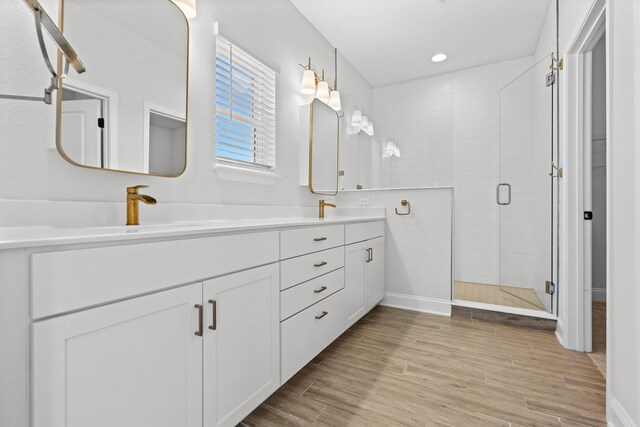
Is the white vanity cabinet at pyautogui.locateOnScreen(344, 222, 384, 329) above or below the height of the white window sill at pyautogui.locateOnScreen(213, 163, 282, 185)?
below

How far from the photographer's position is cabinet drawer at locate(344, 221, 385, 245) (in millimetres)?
2186

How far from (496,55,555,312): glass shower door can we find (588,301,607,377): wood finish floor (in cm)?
31

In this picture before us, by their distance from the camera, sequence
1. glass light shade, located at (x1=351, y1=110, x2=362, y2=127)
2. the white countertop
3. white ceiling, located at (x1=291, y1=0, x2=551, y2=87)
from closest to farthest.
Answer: the white countertop
white ceiling, located at (x1=291, y1=0, x2=551, y2=87)
glass light shade, located at (x1=351, y1=110, x2=362, y2=127)

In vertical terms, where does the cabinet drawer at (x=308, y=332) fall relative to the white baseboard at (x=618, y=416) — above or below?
above

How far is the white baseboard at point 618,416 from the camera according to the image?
3.81 ft

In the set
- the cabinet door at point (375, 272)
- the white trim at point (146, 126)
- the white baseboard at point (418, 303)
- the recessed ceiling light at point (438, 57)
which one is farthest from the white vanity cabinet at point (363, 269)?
the recessed ceiling light at point (438, 57)

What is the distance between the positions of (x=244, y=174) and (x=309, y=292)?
34.3 inches

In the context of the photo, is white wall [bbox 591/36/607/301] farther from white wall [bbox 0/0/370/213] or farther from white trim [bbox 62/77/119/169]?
white trim [bbox 62/77/119/169]

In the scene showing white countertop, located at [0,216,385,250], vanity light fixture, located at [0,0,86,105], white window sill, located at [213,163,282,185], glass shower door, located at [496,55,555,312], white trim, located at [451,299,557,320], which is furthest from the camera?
glass shower door, located at [496,55,555,312]

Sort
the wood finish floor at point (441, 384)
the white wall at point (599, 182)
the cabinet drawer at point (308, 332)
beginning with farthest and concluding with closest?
1. the white wall at point (599, 182)
2. the cabinet drawer at point (308, 332)
3. the wood finish floor at point (441, 384)

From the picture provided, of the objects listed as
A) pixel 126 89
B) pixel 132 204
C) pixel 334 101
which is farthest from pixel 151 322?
pixel 334 101

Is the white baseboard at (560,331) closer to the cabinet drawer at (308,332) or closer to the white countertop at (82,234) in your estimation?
the cabinet drawer at (308,332)

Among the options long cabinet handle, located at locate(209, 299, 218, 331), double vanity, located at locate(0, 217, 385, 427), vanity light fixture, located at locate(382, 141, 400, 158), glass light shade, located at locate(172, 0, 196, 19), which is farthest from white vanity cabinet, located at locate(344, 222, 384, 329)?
glass light shade, located at locate(172, 0, 196, 19)

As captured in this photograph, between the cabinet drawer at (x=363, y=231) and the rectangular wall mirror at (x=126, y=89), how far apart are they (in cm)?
117
